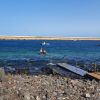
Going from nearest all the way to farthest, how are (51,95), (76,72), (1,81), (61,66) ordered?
(51,95) < (1,81) < (76,72) < (61,66)

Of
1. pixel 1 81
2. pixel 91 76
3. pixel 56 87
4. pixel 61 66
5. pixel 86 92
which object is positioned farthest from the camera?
pixel 61 66

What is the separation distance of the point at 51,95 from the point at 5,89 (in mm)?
2585

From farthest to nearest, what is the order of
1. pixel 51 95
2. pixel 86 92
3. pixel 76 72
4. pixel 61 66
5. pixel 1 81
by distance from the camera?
pixel 61 66 < pixel 76 72 < pixel 1 81 < pixel 86 92 < pixel 51 95

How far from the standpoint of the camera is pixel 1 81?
2189 cm

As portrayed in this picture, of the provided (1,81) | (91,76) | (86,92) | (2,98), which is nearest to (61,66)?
(91,76)

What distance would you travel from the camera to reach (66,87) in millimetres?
20406

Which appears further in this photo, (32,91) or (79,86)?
(79,86)

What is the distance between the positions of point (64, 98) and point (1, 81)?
612 cm

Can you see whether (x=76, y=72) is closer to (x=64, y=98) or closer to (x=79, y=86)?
(x=79, y=86)

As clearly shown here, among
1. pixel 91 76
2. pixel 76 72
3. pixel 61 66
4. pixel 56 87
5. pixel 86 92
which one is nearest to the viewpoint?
pixel 86 92

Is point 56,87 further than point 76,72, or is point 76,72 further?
point 76,72

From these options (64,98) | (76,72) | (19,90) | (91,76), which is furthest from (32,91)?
(76,72)

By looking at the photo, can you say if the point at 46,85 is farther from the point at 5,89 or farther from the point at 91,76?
the point at 91,76

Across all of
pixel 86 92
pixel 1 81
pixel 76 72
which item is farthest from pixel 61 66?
pixel 86 92
